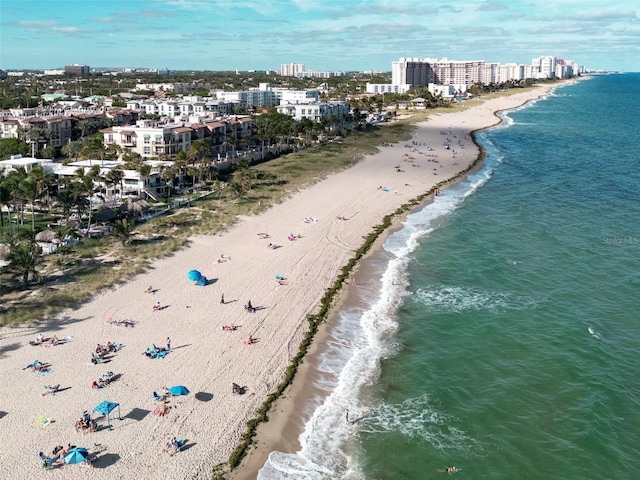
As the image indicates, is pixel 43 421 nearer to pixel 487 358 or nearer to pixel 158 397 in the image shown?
pixel 158 397

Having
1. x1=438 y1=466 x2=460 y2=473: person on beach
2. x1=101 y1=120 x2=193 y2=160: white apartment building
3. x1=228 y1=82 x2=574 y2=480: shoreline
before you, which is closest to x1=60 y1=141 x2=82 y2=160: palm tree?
x1=101 y1=120 x2=193 y2=160: white apartment building

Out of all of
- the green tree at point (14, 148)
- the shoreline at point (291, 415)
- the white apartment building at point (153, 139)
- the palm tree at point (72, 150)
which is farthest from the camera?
the palm tree at point (72, 150)

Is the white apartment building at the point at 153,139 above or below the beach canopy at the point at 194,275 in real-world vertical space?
above

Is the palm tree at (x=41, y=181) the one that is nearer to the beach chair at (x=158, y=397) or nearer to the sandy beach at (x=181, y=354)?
the sandy beach at (x=181, y=354)

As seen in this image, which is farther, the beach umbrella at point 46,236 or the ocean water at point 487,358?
the beach umbrella at point 46,236

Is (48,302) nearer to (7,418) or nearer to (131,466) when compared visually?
(7,418)

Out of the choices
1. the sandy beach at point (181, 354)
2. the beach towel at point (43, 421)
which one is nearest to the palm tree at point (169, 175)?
the sandy beach at point (181, 354)

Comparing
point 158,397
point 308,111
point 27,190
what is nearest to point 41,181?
point 27,190
